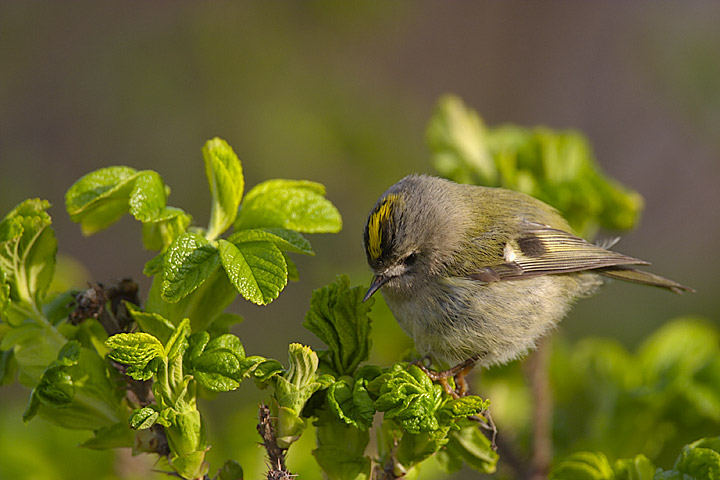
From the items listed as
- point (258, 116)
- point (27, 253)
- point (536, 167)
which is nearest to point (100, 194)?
point (27, 253)

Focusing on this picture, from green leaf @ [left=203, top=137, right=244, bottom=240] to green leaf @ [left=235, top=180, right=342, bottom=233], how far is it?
49 mm

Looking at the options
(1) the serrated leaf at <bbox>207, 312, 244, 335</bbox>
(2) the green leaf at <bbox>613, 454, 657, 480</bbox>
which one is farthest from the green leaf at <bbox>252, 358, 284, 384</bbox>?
(2) the green leaf at <bbox>613, 454, 657, 480</bbox>

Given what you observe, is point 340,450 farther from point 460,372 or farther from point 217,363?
point 460,372

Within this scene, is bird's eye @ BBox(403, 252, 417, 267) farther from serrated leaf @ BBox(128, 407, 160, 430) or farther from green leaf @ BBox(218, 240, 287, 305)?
serrated leaf @ BBox(128, 407, 160, 430)

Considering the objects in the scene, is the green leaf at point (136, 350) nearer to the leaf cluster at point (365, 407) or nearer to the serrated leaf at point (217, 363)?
the serrated leaf at point (217, 363)

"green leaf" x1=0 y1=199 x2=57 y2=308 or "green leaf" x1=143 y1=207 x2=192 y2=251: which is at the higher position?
"green leaf" x1=143 y1=207 x2=192 y2=251

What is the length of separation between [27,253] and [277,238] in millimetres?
715

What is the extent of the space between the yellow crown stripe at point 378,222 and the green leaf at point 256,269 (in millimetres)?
1067

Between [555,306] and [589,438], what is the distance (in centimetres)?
59

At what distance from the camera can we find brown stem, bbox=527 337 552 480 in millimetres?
2799

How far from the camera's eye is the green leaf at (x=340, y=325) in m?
1.94

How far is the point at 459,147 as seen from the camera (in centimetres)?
317

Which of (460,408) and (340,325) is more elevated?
(340,325)

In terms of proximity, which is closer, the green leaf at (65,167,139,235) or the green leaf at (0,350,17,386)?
the green leaf at (65,167,139,235)
